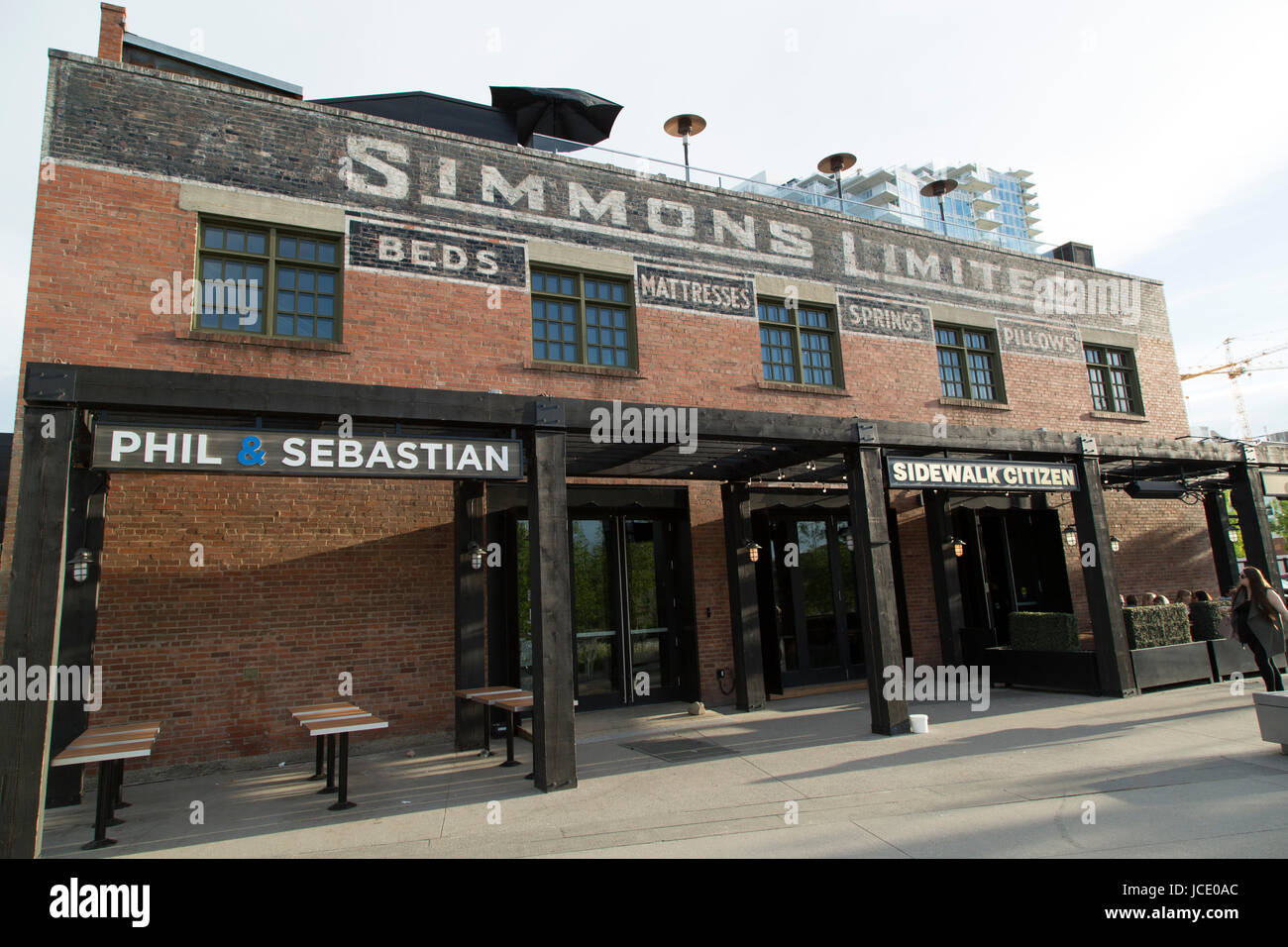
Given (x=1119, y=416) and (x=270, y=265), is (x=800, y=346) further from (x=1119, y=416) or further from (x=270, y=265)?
(x=270, y=265)

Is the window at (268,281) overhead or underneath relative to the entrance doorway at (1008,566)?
overhead

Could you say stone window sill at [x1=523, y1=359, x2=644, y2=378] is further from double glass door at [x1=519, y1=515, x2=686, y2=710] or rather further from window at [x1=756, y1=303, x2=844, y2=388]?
window at [x1=756, y1=303, x2=844, y2=388]

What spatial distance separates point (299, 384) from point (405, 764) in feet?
15.4

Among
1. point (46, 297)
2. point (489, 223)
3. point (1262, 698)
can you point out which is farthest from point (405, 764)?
point (1262, 698)

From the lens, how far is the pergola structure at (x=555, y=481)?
563 cm

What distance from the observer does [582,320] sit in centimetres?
1163

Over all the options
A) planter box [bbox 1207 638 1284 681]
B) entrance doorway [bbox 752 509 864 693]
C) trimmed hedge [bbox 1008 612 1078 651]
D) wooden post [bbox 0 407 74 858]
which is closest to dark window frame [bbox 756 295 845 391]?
entrance doorway [bbox 752 509 864 693]

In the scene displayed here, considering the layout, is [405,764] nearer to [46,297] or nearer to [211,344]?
[211,344]

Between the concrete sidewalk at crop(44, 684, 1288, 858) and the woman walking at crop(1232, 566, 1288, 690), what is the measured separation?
75cm

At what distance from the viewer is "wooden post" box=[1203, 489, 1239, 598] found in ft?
49.3

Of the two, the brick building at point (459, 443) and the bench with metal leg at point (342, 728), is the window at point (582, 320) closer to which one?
the brick building at point (459, 443)

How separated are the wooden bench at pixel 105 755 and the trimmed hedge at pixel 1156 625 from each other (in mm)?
12155
